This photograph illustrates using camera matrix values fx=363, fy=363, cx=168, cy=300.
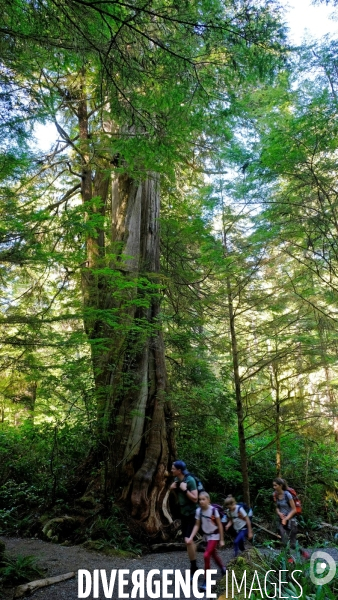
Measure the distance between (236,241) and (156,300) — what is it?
97.7 inches

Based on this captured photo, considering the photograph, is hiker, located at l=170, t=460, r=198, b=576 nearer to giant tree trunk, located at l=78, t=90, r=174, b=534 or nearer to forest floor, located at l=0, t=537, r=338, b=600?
forest floor, located at l=0, t=537, r=338, b=600

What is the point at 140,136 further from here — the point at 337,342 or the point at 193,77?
the point at 337,342

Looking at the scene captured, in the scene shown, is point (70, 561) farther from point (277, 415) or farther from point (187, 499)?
point (277, 415)

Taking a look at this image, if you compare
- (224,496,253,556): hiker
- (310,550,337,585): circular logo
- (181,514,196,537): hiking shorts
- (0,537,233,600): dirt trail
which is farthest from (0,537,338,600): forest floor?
(310,550,337,585): circular logo

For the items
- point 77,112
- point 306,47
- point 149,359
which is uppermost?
point 77,112

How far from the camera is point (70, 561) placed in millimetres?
5148

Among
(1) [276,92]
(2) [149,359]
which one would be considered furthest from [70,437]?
(1) [276,92]

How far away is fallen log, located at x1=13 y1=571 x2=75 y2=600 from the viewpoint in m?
4.05

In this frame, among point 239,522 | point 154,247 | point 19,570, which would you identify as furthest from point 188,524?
point 154,247

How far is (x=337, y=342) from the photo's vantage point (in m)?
7.61

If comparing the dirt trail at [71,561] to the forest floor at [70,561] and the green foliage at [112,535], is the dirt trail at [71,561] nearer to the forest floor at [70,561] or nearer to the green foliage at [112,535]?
the forest floor at [70,561]

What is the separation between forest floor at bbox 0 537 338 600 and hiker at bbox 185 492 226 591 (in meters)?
0.51

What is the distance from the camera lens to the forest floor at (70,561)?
425cm

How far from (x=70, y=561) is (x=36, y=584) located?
→ 39.0 inches
